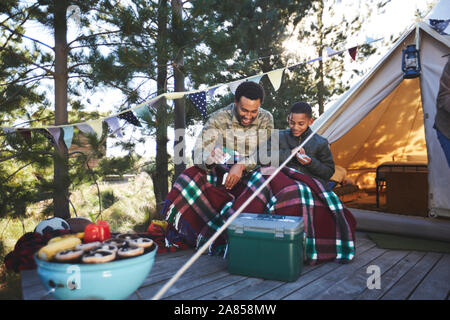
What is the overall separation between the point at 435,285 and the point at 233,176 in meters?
1.34

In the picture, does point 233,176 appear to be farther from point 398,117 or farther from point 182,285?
point 398,117

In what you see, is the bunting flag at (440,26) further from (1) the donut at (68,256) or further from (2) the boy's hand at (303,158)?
(1) the donut at (68,256)

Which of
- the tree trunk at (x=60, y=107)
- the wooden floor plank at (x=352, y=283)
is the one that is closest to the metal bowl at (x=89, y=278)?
the wooden floor plank at (x=352, y=283)

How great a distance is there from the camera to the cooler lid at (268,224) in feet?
5.69

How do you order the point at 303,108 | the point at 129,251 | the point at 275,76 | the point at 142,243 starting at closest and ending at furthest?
the point at 129,251
the point at 142,243
the point at 303,108
the point at 275,76

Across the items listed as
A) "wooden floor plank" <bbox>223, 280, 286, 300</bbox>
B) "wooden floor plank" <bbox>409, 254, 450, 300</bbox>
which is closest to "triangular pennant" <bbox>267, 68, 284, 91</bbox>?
"wooden floor plank" <bbox>409, 254, 450, 300</bbox>

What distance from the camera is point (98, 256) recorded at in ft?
4.20

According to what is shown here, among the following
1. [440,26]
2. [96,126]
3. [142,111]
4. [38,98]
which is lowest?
[96,126]

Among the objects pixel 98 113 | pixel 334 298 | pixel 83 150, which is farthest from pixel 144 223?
pixel 334 298

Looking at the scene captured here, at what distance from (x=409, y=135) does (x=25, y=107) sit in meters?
5.61

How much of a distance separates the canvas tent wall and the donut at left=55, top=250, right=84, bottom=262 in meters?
1.83

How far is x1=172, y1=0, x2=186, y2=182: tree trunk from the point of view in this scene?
153 inches

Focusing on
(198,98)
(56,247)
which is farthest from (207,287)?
(198,98)

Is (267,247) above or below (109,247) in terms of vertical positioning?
below
